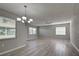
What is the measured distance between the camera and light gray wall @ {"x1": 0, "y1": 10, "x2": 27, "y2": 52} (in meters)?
3.73

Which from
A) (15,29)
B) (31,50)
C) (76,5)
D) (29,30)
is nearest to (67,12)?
(76,5)

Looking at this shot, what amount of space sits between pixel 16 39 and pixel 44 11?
5.50ft

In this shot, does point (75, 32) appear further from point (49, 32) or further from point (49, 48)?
point (49, 48)

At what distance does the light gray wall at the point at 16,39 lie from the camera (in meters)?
3.73

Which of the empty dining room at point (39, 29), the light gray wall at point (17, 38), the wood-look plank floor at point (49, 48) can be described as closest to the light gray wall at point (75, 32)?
the empty dining room at point (39, 29)

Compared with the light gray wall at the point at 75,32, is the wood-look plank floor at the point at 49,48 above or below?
below

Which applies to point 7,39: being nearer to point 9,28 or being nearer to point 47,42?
point 9,28

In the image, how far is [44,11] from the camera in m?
3.56

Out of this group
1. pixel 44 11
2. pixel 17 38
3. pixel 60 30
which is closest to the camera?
pixel 44 11

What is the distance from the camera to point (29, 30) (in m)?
3.72

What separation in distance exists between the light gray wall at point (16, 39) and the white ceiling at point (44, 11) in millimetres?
321

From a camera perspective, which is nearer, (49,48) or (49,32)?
(49,48)

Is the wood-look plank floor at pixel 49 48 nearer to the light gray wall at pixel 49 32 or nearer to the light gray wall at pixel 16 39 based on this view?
the light gray wall at pixel 49 32

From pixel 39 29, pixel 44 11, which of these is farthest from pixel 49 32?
pixel 44 11
